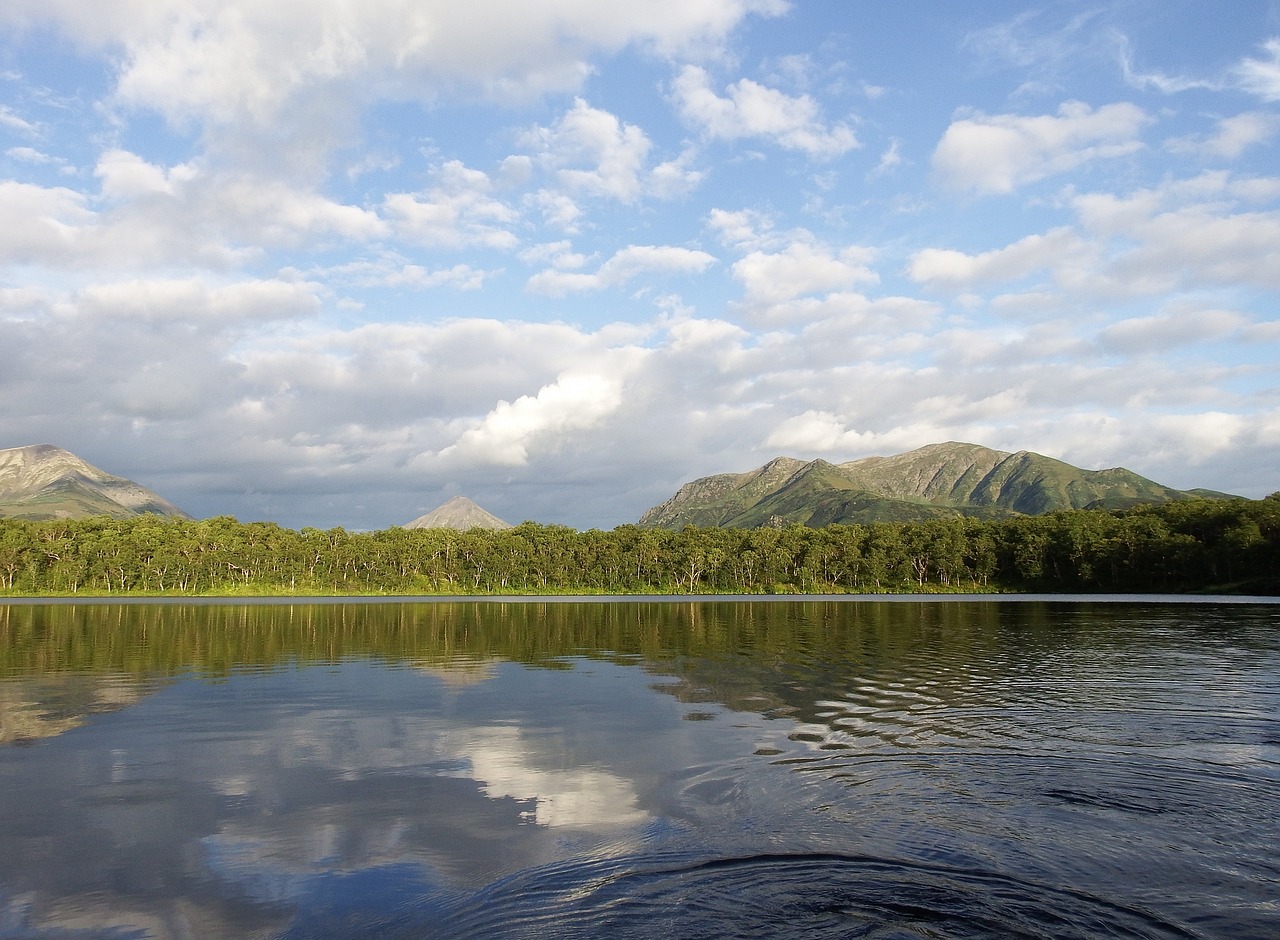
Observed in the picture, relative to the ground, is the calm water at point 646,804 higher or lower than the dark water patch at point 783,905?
lower

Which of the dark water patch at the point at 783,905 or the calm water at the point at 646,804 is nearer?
the dark water patch at the point at 783,905

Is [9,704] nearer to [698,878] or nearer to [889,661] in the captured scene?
[698,878]

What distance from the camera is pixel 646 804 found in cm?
1888

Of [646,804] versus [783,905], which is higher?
[783,905]

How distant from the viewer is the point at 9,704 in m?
33.2

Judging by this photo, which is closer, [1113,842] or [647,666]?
[1113,842]

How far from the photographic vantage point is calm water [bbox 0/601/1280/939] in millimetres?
12922

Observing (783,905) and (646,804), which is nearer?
(783,905)

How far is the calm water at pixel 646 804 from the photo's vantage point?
12.9 metres

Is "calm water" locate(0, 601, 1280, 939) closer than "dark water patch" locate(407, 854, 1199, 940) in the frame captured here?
No

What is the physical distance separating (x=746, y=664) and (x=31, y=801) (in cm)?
3558

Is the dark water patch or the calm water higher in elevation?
the dark water patch

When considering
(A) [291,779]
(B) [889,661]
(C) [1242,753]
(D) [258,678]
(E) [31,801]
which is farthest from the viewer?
(B) [889,661]

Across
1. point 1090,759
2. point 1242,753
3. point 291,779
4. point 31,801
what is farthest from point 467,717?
point 1242,753
